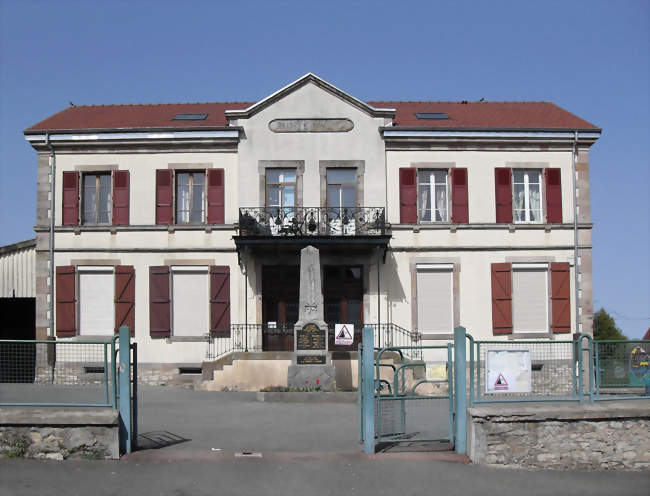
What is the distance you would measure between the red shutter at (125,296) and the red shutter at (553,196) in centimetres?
1235

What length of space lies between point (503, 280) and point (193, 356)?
9.24 m

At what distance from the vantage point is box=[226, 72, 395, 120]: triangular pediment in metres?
23.0

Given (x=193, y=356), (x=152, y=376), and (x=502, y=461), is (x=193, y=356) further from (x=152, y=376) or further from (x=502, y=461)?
(x=502, y=461)

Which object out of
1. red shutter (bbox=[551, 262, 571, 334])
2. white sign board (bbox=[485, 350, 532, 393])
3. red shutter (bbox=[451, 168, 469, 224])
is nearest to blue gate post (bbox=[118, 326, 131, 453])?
white sign board (bbox=[485, 350, 532, 393])

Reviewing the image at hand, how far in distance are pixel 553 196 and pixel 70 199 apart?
14.2 meters

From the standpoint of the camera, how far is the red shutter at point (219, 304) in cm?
2261

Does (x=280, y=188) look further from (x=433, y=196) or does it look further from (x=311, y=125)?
(x=433, y=196)

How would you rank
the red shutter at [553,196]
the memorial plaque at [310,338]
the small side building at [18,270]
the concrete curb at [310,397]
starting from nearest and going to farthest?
the concrete curb at [310,397]
the memorial plaque at [310,338]
the red shutter at [553,196]
the small side building at [18,270]

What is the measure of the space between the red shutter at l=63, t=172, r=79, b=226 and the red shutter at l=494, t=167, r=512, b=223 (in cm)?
1233

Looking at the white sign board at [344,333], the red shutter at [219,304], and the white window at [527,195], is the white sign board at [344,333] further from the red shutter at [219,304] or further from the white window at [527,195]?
the white window at [527,195]

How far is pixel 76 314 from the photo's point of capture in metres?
22.7

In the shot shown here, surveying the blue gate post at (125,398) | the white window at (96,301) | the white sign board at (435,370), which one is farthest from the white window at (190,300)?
the blue gate post at (125,398)

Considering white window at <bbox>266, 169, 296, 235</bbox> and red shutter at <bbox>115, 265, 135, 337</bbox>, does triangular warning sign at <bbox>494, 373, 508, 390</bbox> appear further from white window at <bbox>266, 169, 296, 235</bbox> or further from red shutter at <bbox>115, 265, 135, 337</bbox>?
red shutter at <bbox>115, 265, 135, 337</bbox>

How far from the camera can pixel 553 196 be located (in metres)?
23.2
